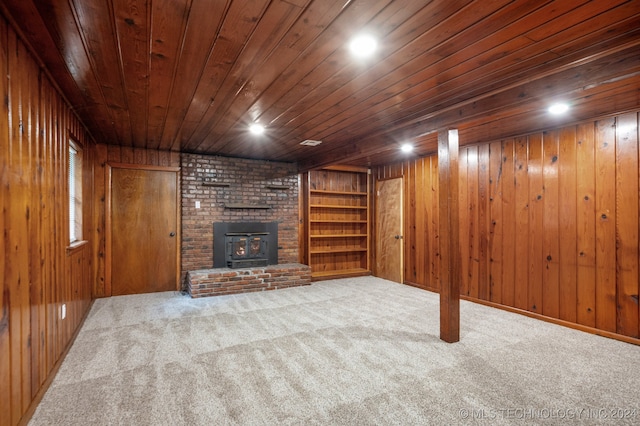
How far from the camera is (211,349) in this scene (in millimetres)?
2752

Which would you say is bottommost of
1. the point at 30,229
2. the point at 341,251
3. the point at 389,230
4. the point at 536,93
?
the point at 341,251

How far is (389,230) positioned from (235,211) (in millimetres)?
2940

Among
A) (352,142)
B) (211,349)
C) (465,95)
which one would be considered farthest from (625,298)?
(211,349)

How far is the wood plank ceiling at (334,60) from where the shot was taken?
1.56 metres

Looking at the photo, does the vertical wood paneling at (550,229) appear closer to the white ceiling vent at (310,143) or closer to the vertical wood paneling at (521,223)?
the vertical wood paneling at (521,223)

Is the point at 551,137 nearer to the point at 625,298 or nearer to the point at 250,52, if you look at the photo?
the point at 625,298

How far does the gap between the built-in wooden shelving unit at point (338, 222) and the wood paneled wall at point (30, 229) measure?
3842mm

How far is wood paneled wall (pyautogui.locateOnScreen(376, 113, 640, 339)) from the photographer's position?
3006 mm

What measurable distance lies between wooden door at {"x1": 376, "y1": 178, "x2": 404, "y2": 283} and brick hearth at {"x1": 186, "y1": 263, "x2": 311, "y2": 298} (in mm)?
1617

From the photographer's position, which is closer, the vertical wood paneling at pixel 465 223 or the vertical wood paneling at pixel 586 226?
the vertical wood paneling at pixel 586 226

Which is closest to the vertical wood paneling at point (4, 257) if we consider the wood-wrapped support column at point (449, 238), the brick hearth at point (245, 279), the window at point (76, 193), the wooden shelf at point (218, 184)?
the window at point (76, 193)

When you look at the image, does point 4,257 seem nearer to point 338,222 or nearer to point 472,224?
point 472,224

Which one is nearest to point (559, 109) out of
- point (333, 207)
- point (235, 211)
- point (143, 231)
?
point (333, 207)

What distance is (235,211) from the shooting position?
17.7ft
